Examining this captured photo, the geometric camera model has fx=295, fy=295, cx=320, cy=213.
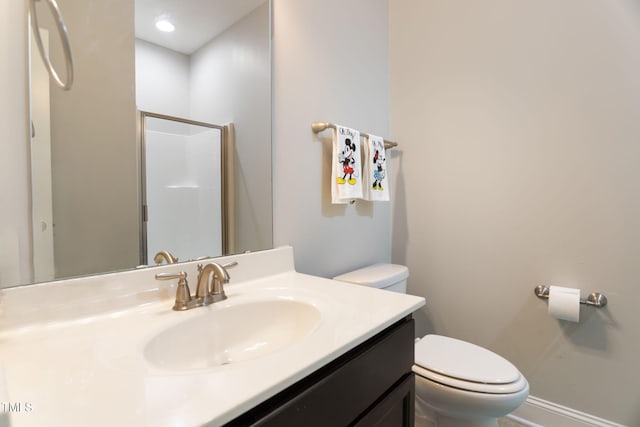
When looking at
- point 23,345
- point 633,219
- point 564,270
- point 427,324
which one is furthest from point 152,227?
point 633,219

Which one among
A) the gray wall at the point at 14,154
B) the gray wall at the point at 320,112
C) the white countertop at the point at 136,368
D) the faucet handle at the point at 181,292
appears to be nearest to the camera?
the white countertop at the point at 136,368

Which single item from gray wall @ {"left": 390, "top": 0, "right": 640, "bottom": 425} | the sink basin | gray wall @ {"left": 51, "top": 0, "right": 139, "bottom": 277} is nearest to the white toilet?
gray wall @ {"left": 390, "top": 0, "right": 640, "bottom": 425}

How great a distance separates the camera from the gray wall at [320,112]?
121 centimetres

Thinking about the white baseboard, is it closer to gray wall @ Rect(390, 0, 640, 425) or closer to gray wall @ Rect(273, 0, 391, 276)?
gray wall @ Rect(390, 0, 640, 425)

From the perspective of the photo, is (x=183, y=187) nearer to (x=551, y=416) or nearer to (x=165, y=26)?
(x=165, y=26)

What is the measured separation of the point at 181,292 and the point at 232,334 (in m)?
0.18

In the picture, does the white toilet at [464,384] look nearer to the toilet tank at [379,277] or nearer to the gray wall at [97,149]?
the toilet tank at [379,277]

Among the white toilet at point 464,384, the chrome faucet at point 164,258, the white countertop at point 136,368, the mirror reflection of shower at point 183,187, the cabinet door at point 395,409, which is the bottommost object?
the white toilet at point 464,384

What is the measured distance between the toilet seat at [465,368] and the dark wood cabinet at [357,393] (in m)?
0.30

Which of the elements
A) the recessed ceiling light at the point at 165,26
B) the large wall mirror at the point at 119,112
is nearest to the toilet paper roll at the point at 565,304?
the large wall mirror at the point at 119,112

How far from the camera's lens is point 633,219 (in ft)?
3.97

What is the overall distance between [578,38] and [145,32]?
172 centimetres

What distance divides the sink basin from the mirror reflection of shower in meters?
0.25

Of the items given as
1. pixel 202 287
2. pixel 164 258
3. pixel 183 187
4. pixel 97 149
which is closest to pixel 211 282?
pixel 202 287
